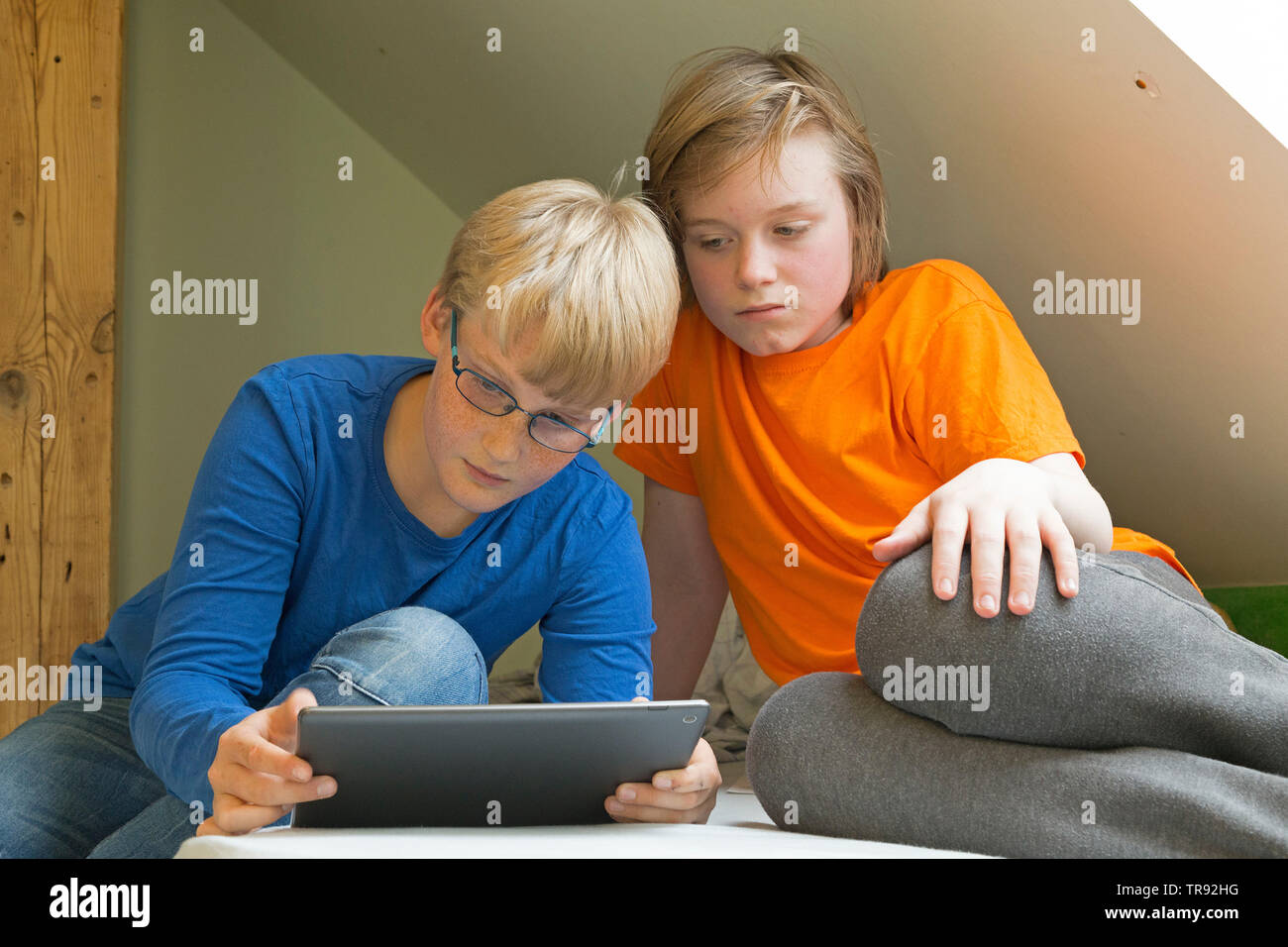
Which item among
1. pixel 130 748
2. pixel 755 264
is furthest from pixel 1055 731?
pixel 130 748

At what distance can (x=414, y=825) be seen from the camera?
2.87 feet

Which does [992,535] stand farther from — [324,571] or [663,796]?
[324,571]

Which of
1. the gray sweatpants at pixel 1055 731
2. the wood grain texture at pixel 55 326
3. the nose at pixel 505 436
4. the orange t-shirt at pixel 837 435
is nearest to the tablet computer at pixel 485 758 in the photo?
the gray sweatpants at pixel 1055 731

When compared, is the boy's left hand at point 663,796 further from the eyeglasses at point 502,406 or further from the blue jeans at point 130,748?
the eyeglasses at point 502,406

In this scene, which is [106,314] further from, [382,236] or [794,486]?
[794,486]

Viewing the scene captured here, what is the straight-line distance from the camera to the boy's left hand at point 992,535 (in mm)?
818

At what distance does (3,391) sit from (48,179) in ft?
1.24

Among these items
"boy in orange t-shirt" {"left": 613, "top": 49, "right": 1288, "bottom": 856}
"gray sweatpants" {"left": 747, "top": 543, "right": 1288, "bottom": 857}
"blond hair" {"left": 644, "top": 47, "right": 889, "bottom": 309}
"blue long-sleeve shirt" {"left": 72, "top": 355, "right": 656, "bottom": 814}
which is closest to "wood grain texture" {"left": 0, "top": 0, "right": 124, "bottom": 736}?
"blue long-sleeve shirt" {"left": 72, "top": 355, "right": 656, "bottom": 814}

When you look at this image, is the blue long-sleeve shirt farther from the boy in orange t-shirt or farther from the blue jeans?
the boy in orange t-shirt

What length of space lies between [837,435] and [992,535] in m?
0.47

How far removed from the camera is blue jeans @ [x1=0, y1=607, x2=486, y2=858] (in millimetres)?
957

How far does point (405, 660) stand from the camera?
0.97 m

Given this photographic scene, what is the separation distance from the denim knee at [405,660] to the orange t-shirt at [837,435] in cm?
46
